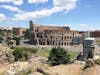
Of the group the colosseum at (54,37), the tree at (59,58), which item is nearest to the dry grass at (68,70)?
the tree at (59,58)

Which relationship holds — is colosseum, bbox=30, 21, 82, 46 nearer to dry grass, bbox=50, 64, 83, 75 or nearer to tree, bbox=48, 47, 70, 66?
tree, bbox=48, 47, 70, 66

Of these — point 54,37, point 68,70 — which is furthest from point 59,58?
point 54,37

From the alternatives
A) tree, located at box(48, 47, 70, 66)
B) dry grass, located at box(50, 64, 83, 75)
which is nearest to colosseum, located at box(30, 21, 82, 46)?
tree, located at box(48, 47, 70, 66)

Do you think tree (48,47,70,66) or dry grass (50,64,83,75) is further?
tree (48,47,70,66)

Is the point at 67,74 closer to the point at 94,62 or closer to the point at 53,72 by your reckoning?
the point at 53,72

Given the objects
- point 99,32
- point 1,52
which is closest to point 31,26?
point 99,32

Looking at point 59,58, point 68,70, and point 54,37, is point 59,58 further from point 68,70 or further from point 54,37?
point 54,37

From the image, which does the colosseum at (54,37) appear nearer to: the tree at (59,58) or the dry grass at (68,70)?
the tree at (59,58)

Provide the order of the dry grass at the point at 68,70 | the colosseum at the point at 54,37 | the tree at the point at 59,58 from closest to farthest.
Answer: the dry grass at the point at 68,70, the tree at the point at 59,58, the colosseum at the point at 54,37

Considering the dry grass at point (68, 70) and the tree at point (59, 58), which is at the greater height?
the dry grass at point (68, 70)

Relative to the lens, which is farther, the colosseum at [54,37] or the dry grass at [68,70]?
the colosseum at [54,37]

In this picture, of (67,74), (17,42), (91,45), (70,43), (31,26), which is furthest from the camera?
(31,26)

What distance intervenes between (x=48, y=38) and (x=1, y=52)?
292 feet

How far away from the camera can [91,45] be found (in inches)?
2884
